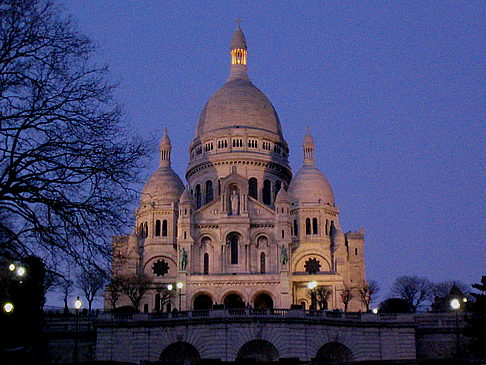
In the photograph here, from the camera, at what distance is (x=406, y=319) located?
184 ft

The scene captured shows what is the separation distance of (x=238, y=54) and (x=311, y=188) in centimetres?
3006

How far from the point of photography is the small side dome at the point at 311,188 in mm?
105062

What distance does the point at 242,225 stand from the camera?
94.4 m

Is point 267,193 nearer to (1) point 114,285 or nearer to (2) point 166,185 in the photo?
(2) point 166,185

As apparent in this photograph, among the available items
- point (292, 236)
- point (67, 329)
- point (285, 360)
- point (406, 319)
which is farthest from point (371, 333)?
point (292, 236)

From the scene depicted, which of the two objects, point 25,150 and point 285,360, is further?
point 285,360

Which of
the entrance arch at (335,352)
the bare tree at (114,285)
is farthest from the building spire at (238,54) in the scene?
the entrance arch at (335,352)

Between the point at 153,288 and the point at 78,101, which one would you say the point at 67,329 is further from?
the point at 153,288

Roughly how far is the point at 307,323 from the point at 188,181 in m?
61.5

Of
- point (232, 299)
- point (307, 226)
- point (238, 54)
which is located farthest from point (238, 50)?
point (232, 299)

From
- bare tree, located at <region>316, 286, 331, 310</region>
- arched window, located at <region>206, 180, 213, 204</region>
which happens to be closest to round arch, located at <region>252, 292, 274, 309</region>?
bare tree, located at <region>316, 286, 331, 310</region>

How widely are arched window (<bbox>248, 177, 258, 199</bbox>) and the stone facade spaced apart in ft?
0.45

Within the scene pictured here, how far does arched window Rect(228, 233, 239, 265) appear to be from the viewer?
9419cm

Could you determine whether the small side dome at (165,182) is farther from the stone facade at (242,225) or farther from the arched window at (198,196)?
the arched window at (198,196)
